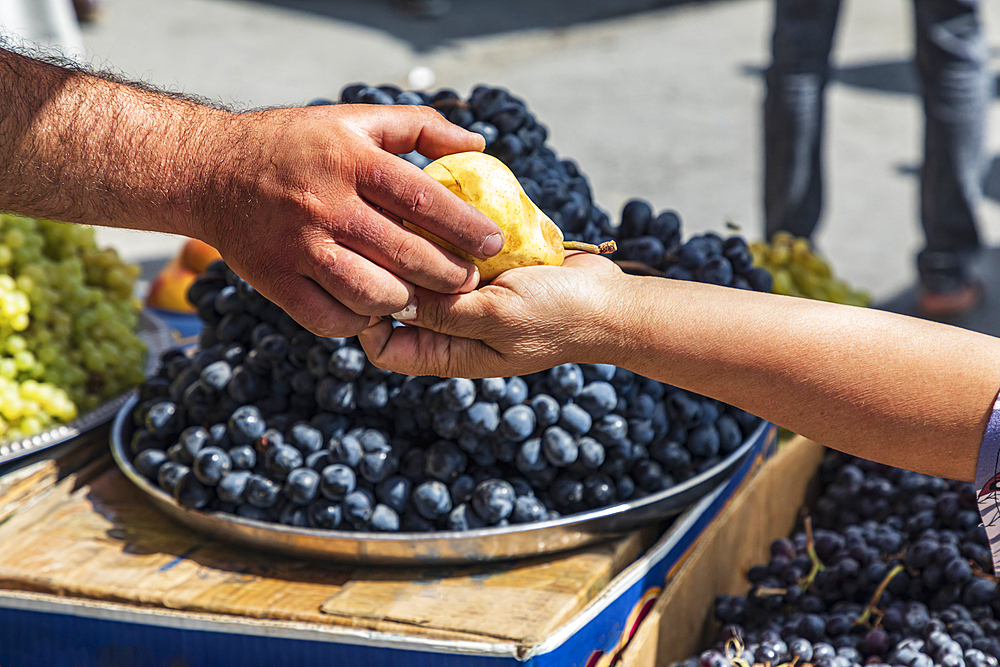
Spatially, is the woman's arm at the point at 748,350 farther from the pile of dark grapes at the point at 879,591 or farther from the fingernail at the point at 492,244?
the pile of dark grapes at the point at 879,591

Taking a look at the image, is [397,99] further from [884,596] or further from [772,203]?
[772,203]

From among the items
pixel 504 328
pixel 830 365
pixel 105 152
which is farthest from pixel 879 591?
pixel 105 152

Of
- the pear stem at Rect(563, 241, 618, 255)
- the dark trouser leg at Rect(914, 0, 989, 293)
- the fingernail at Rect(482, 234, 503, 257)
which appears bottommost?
the fingernail at Rect(482, 234, 503, 257)

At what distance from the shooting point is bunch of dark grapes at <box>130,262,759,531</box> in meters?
1.25

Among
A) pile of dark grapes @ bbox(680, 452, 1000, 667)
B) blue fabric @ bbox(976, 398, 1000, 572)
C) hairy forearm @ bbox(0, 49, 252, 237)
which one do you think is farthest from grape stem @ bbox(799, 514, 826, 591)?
hairy forearm @ bbox(0, 49, 252, 237)

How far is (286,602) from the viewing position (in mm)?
1188

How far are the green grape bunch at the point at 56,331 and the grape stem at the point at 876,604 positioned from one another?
1432mm

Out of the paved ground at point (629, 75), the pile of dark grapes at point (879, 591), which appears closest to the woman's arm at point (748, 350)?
the pile of dark grapes at point (879, 591)

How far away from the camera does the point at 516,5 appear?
334 inches

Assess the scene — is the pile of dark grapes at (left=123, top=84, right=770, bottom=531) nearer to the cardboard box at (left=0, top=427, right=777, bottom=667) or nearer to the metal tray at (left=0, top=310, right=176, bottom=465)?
the cardboard box at (left=0, top=427, right=777, bottom=667)

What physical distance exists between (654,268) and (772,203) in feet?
7.40

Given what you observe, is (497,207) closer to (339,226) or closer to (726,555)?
(339,226)

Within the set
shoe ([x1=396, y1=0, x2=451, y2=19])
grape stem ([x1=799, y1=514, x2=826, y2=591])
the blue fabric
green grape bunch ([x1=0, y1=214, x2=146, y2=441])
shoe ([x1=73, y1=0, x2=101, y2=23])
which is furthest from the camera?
shoe ([x1=396, y1=0, x2=451, y2=19])

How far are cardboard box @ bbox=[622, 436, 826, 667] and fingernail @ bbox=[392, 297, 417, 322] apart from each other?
0.58m
